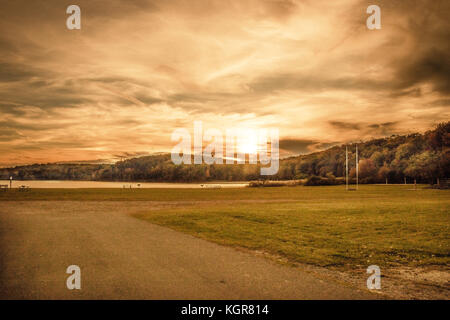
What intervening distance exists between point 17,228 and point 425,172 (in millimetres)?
84822

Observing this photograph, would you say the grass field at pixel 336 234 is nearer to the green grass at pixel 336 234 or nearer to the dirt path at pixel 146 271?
the green grass at pixel 336 234

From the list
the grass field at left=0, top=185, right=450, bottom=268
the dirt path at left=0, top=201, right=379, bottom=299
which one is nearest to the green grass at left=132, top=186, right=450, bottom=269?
the grass field at left=0, top=185, right=450, bottom=268

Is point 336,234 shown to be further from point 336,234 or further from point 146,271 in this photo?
point 146,271

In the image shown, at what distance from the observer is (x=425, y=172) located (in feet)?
253

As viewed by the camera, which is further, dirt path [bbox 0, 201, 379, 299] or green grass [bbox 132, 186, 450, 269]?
green grass [bbox 132, 186, 450, 269]

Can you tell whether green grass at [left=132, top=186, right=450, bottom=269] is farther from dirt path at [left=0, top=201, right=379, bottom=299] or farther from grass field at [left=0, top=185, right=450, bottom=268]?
dirt path at [left=0, top=201, right=379, bottom=299]

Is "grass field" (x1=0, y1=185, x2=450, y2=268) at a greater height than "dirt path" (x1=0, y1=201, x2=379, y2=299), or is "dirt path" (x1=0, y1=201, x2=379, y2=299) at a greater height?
"dirt path" (x1=0, y1=201, x2=379, y2=299)

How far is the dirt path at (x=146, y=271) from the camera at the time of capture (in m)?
6.27

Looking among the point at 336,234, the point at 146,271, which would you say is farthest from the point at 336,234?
the point at 146,271

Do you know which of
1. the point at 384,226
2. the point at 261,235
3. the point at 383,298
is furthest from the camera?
the point at 384,226

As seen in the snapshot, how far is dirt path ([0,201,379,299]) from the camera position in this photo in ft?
20.6

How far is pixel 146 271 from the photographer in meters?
7.74
